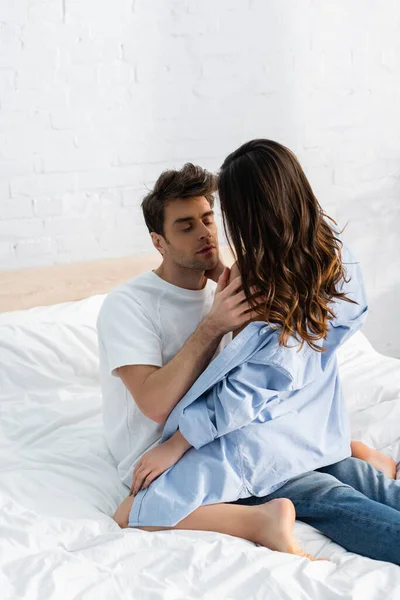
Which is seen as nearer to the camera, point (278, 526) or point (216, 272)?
point (278, 526)

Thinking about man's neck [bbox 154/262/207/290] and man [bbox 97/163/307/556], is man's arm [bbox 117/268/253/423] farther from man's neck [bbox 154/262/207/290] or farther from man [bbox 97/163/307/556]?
man's neck [bbox 154/262/207/290]

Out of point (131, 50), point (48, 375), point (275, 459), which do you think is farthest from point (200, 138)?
point (275, 459)

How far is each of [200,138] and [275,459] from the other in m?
1.50

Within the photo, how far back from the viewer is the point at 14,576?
1247mm

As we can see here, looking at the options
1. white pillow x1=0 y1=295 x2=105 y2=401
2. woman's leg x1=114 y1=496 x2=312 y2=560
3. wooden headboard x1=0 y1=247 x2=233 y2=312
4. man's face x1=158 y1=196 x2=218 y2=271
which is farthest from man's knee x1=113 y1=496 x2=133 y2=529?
wooden headboard x1=0 y1=247 x2=233 y2=312

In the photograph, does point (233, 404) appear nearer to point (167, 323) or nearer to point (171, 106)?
point (167, 323)

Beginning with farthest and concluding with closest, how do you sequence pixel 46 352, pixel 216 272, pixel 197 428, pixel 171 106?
pixel 171 106 → pixel 46 352 → pixel 216 272 → pixel 197 428

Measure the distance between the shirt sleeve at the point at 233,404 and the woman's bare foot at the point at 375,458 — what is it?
283mm

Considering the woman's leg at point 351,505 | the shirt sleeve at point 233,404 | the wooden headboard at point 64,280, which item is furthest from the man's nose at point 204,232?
the wooden headboard at point 64,280

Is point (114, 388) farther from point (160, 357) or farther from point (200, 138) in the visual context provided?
point (200, 138)

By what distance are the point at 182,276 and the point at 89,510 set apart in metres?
0.49

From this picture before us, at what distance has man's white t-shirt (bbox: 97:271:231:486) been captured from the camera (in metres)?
1.55

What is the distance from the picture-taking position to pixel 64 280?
8.15ft

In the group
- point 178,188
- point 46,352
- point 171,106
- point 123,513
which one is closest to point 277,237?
point 178,188
